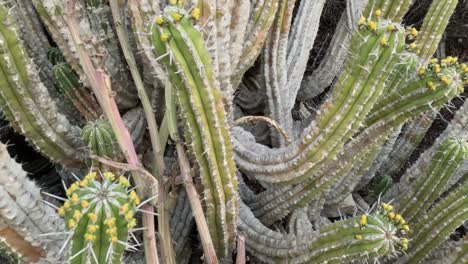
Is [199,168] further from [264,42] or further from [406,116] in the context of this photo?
[264,42]

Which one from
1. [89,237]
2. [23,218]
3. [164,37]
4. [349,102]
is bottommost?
[23,218]

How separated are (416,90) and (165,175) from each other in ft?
3.41

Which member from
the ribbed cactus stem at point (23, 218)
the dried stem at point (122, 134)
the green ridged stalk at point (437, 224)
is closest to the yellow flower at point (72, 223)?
the ribbed cactus stem at point (23, 218)

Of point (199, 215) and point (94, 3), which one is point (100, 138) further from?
point (94, 3)

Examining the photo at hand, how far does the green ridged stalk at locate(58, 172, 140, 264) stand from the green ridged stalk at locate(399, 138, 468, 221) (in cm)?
156

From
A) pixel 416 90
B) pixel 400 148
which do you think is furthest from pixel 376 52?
pixel 400 148

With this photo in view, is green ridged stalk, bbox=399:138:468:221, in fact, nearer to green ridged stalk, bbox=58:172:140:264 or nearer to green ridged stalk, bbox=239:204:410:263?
green ridged stalk, bbox=239:204:410:263

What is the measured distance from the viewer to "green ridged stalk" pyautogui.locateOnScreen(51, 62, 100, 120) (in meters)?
2.24

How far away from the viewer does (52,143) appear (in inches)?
80.7

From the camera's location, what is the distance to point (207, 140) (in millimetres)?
1730

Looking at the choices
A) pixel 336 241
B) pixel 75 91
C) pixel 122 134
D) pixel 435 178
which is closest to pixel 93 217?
pixel 122 134

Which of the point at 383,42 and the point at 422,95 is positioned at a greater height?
the point at 383,42

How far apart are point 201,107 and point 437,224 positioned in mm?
1271

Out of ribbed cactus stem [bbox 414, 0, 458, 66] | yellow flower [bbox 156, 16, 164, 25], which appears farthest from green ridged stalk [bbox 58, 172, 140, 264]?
ribbed cactus stem [bbox 414, 0, 458, 66]
